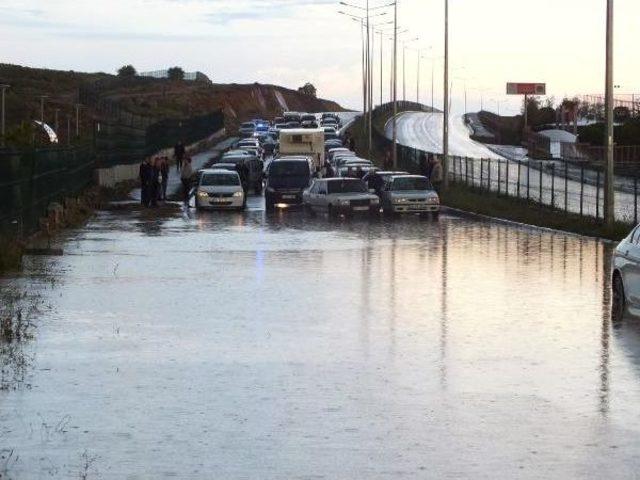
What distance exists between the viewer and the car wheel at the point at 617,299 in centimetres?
1811

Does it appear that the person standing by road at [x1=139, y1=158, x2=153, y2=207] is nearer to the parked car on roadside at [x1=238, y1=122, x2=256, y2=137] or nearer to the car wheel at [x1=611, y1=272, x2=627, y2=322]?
the car wheel at [x1=611, y1=272, x2=627, y2=322]

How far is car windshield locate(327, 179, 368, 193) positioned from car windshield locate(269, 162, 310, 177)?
21.5 ft

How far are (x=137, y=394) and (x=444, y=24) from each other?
155ft

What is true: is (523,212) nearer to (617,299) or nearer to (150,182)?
(150,182)

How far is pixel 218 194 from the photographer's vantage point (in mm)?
49406

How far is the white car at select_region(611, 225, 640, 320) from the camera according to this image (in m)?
17.3

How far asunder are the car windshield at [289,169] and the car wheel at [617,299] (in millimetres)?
36191

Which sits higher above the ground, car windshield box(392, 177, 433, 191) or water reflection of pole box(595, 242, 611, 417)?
water reflection of pole box(595, 242, 611, 417)

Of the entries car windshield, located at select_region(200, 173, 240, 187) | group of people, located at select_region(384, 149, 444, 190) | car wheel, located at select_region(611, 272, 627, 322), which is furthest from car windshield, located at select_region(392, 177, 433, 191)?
car wheel, located at select_region(611, 272, 627, 322)

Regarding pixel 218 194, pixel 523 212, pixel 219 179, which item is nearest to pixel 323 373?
pixel 523 212

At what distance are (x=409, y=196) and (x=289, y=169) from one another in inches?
385

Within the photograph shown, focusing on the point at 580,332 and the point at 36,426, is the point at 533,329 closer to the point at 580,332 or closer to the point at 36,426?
the point at 580,332

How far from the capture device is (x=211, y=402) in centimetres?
1173

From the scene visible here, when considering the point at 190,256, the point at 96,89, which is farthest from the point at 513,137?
the point at 190,256
